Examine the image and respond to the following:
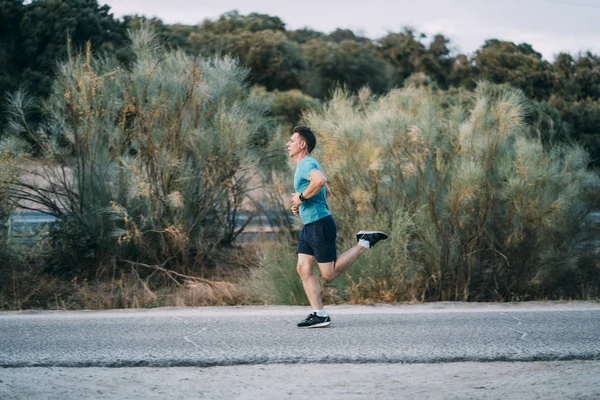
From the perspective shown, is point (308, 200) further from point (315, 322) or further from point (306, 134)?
point (315, 322)

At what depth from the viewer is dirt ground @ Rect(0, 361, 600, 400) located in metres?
5.04

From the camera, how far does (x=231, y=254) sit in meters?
12.7

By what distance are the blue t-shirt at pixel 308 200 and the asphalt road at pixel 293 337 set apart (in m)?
1.01

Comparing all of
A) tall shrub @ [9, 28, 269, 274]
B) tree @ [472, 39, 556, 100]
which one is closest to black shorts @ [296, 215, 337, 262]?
tall shrub @ [9, 28, 269, 274]

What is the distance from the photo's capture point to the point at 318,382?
534 centimetres

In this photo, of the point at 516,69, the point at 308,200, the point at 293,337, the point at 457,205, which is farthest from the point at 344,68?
the point at 293,337

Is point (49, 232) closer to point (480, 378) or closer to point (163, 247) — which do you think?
point (163, 247)

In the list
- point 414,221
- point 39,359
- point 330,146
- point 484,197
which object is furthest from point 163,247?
point 39,359

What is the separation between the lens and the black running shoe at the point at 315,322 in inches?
279

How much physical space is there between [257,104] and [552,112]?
14.6m

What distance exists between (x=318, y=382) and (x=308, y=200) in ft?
7.15

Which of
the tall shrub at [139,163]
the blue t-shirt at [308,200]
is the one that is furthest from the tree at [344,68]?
the blue t-shirt at [308,200]

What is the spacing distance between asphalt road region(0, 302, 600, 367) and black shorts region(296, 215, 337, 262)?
2.17ft

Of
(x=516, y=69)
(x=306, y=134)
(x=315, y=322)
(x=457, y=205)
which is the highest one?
(x=516, y=69)
